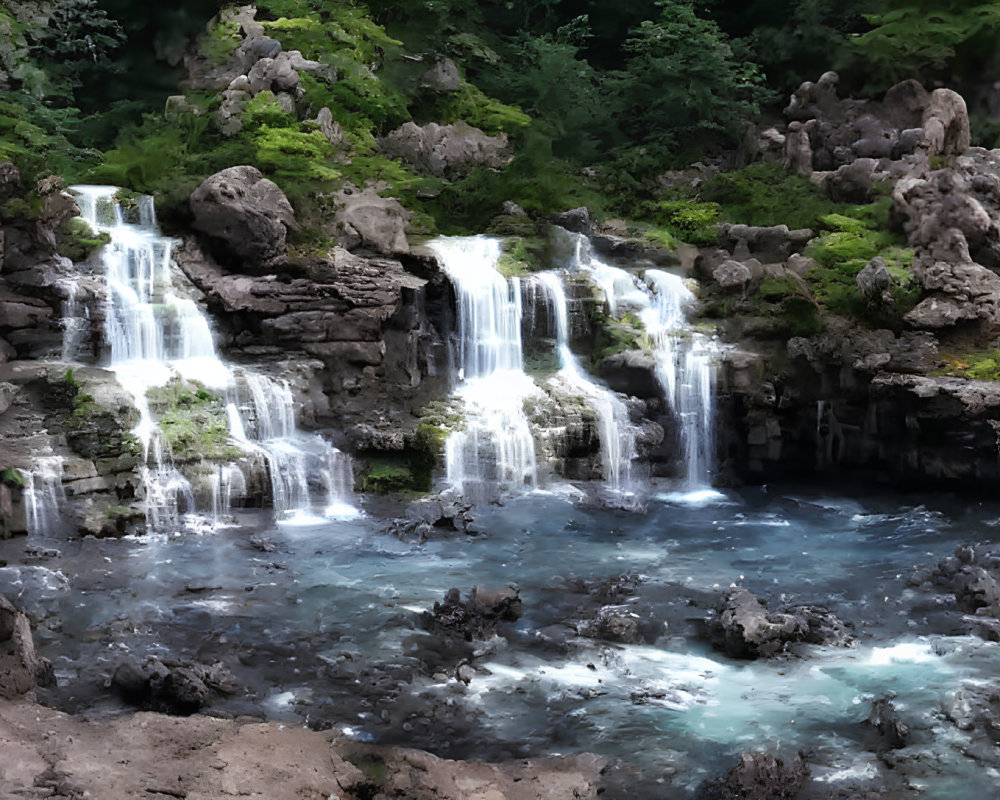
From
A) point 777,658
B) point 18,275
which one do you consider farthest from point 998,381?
point 18,275

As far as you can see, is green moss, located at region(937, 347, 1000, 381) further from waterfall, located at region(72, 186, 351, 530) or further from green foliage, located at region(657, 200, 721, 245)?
waterfall, located at region(72, 186, 351, 530)

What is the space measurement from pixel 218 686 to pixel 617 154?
21.6 metres

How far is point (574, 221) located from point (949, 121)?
9286 mm

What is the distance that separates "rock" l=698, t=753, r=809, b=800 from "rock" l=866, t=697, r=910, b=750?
3.59ft

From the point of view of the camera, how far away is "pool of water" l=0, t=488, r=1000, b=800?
9.20 meters

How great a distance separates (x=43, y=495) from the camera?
1473cm

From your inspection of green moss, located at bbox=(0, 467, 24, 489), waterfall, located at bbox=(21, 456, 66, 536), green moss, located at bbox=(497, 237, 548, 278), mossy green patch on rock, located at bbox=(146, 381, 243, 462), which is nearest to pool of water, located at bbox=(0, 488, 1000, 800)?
waterfall, located at bbox=(21, 456, 66, 536)

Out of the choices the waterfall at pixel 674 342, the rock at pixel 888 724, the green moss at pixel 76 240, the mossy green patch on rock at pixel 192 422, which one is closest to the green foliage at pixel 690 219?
the waterfall at pixel 674 342

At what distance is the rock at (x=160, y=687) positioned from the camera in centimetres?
937

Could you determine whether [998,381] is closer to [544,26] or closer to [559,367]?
[559,367]

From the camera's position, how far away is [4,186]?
57.2 feet

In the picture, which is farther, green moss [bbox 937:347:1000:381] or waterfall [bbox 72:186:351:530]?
green moss [bbox 937:347:1000:381]

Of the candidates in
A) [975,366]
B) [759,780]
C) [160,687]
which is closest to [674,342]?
[975,366]

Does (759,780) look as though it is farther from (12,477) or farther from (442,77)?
(442,77)
